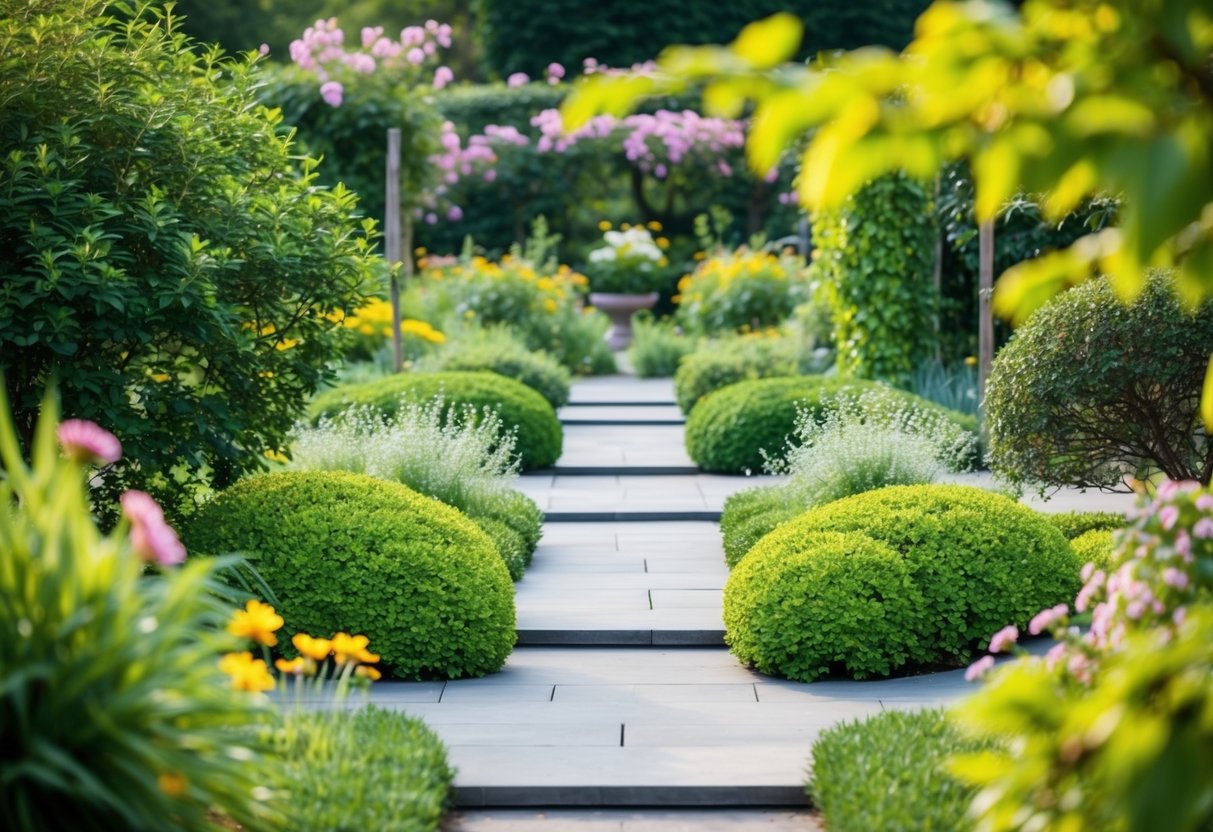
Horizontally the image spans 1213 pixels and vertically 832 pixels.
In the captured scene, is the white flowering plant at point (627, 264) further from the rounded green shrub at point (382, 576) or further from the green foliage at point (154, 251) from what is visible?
the rounded green shrub at point (382, 576)

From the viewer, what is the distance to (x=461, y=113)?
22.0 m

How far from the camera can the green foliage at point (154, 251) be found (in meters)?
5.28

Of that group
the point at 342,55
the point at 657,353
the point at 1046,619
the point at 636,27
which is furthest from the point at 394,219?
the point at 636,27

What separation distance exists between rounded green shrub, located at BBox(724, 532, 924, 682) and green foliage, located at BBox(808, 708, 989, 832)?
0.93 m

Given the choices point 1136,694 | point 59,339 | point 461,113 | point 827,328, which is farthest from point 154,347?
point 461,113

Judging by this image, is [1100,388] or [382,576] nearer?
[382,576]

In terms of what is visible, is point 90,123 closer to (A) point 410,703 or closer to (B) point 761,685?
(A) point 410,703

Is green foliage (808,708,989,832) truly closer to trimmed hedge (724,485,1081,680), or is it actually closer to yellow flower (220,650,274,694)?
trimmed hedge (724,485,1081,680)

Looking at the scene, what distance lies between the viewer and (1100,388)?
6.19 metres

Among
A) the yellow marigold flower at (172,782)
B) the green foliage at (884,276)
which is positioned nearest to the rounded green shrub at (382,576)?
the yellow marigold flower at (172,782)

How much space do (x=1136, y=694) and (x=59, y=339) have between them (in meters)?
4.13

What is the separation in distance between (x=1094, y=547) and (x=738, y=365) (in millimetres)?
5604

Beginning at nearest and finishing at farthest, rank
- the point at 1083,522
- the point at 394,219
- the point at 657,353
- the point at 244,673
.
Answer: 1. the point at 244,673
2. the point at 1083,522
3. the point at 394,219
4. the point at 657,353

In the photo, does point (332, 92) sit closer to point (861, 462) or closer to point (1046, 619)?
point (861, 462)
